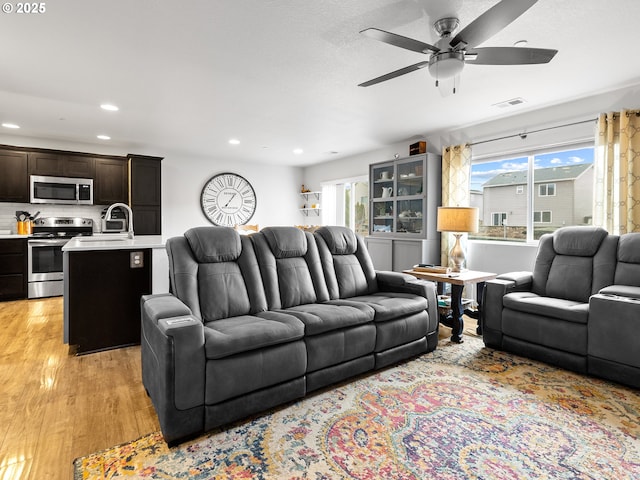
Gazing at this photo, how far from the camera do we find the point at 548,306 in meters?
2.79

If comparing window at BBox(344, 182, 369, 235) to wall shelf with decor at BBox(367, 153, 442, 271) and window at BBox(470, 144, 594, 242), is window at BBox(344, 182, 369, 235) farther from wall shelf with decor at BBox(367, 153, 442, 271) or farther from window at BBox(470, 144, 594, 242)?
window at BBox(470, 144, 594, 242)

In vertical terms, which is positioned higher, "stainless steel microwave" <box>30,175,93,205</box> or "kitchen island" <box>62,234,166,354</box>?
"stainless steel microwave" <box>30,175,93,205</box>

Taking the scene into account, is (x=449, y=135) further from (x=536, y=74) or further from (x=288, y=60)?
(x=288, y=60)

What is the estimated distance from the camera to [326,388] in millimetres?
2381

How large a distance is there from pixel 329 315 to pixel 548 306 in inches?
70.6

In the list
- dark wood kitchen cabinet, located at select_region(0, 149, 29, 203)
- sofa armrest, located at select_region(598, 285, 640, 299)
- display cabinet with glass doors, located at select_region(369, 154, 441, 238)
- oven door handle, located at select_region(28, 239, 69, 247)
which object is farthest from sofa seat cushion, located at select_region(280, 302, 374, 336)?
dark wood kitchen cabinet, located at select_region(0, 149, 29, 203)

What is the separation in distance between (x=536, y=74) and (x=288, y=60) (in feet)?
7.22

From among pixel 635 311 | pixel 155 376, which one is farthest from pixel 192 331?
pixel 635 311

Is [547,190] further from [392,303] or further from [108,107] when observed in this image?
[108,107]

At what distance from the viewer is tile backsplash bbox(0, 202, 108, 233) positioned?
538cm

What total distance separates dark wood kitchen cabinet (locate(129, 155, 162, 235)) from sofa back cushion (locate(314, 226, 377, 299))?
3764 mm

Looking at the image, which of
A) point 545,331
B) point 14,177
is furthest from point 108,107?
point 545,331

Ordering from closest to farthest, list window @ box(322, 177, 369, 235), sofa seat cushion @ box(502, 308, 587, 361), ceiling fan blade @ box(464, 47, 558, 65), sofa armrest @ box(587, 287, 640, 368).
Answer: ceiling fan blade @ box(464, 47, 558, 65) → sofa armrest @ box(587, 287, 640, 368) → sofa seat cushion @ box(502, 308, 587, 361) → window @ box(322, 177, 369, 235)

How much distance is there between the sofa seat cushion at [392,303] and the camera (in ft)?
8.62
